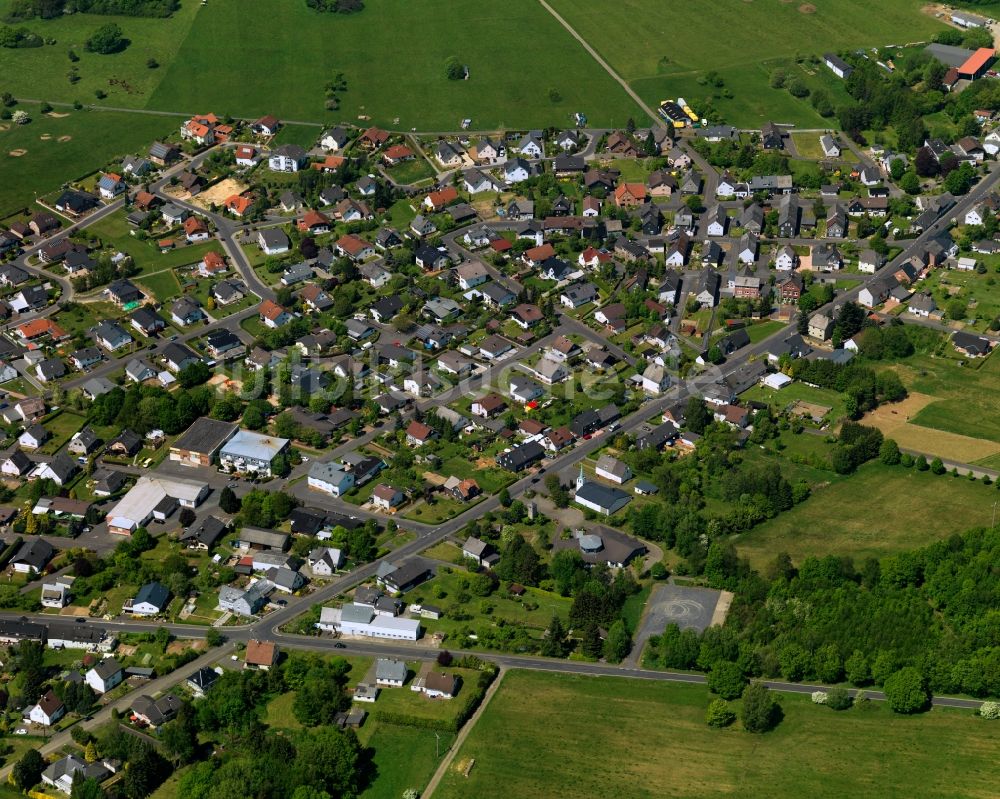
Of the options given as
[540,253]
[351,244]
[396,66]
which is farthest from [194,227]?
[396,66]

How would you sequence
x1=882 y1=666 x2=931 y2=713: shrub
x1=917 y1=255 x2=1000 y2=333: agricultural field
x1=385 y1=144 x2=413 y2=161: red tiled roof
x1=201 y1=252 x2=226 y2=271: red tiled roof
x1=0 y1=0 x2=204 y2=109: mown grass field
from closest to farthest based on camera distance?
1. x1=882 y1=666 x2=931 y2=713: shrub
2. x1=917 y1=255 x2=1000 y2=333: agricultural field
3. x1=201 y1=252 x2=226 y2=271: red tiled roof
4. x1=385 y1=144 x2=413 y2=161: red tiled roof
5. x1=0 y1=0 x2=204 y2=109: mown grass field

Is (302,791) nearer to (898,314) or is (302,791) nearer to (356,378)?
(356,378)

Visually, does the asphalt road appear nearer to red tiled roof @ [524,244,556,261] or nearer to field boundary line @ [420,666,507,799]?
field boundary line @ [420,666,507,799]

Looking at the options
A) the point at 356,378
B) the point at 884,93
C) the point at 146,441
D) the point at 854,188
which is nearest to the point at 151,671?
the point at 146,441

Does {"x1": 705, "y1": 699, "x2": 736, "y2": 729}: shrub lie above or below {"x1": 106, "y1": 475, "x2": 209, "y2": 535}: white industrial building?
above

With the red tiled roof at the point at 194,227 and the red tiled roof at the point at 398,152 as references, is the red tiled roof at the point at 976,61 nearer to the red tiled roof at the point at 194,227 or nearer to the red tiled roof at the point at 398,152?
the red tiled roof at the point at 398,152

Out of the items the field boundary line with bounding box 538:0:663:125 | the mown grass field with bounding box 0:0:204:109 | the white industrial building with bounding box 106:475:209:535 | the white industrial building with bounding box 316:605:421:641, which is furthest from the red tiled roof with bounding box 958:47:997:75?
the white industrial building with bounding box 316:605:421:641

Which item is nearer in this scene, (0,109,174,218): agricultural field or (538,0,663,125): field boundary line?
(0,109,174,218): agricultural field
